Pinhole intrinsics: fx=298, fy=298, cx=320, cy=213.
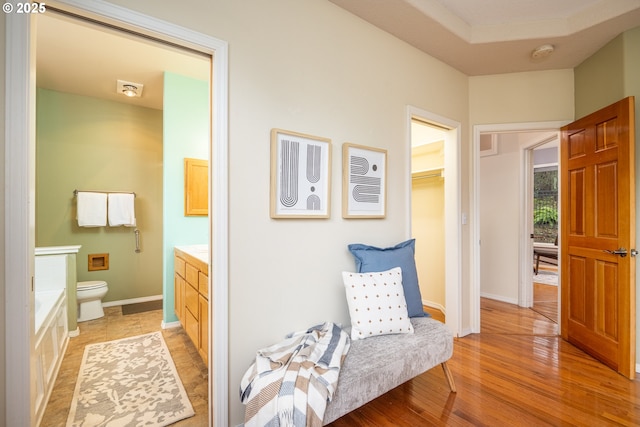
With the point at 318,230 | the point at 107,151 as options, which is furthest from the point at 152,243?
the point at 318,230

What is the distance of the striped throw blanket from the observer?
1.23 metres

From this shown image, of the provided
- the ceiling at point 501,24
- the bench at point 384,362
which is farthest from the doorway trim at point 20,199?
the ceiling at point 501,24

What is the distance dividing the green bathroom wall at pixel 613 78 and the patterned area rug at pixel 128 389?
3.43 m

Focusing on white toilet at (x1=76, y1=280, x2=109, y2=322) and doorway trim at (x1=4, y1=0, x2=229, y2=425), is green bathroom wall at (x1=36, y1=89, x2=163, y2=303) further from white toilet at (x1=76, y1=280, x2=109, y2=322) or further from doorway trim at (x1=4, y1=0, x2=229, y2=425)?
doorway trim at (x1=4, y1=0, x2=229, y2=425)

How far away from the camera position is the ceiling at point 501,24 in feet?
7.15

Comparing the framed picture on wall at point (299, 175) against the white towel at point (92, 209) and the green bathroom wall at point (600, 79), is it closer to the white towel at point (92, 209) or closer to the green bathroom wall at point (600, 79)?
the green bathroom wall at point (600, 79)

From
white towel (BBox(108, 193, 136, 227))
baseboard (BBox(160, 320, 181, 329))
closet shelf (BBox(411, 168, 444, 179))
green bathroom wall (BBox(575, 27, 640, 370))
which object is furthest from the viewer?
white towel (BBox(108, 193, 136, 227))

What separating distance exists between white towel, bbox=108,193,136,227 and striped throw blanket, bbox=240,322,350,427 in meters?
3.40

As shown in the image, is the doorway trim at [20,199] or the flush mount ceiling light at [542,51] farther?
the flush mount ceiling light at [542,51]

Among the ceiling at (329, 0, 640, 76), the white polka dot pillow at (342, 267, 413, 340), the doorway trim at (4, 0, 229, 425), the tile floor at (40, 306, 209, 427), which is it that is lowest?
the tile floor at (40, 306, 209, 427)

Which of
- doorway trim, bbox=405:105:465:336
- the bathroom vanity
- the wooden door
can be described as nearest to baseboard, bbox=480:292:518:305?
the wooden door

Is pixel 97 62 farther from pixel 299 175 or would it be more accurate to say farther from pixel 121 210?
pixel 299 175

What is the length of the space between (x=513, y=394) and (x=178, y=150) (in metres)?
3.72

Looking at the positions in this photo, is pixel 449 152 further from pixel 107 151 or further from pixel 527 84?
pixel 107 151
